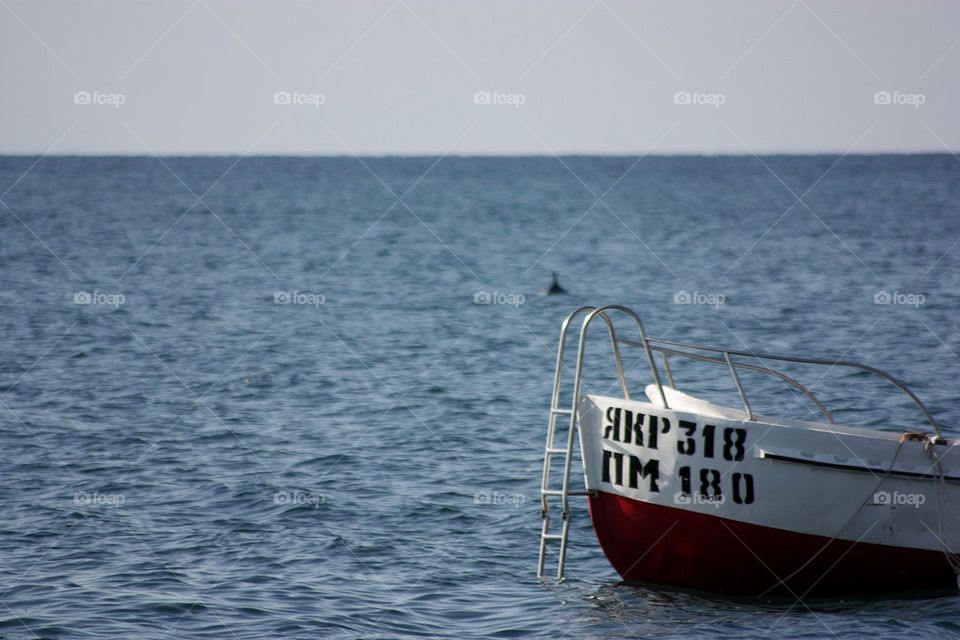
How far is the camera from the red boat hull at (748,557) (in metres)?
11.6

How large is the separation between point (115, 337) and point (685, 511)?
19177 mm

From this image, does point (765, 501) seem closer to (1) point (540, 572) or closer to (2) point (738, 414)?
(2) point (738, 414)

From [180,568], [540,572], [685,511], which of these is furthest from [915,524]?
[180,568]

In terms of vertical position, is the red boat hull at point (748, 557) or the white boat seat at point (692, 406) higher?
the white boat seat at point (692, 406)

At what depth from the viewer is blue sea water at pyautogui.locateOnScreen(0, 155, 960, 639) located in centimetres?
1135

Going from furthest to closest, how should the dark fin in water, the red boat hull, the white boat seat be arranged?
the dark fin in water, the white boat seat, the red boat hull

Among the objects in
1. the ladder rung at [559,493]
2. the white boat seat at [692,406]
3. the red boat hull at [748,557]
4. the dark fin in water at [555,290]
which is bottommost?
the red boat hull at [748,557]

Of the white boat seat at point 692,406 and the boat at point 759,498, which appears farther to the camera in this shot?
the white boat seat at point 692,406

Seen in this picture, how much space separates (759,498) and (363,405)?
10.7 metres

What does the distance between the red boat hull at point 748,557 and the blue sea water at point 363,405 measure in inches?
9.5

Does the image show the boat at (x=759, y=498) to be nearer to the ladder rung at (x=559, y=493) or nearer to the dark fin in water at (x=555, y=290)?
the ladder rung at (x=559, y=493)

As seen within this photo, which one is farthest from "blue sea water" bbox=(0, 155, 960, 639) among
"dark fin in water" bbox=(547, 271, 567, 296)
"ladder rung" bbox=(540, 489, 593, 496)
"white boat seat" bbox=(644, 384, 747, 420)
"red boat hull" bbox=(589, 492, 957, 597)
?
"white boat seat" bbox=(644, 384, 747, 420)

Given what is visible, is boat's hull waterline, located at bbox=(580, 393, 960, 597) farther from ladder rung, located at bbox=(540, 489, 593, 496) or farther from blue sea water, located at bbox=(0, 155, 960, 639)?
blue sea water, located at bbox=(0, 155, 960, 639)

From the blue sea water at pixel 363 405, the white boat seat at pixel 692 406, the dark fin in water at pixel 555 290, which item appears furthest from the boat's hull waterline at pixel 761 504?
the dark fin in water at pixel 555 290
